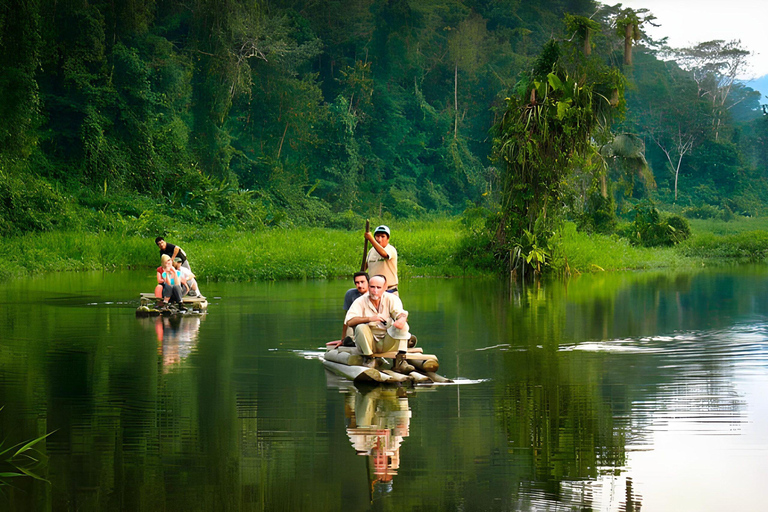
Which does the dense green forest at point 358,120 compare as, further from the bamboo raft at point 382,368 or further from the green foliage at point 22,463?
the green foliage at point 22,463

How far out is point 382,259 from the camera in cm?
1212

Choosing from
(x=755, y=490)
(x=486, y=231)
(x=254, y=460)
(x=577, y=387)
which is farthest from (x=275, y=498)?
(x=486, y=231)

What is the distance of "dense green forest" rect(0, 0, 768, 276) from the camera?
2625cm

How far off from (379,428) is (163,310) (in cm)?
1024

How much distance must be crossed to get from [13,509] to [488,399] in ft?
15.3

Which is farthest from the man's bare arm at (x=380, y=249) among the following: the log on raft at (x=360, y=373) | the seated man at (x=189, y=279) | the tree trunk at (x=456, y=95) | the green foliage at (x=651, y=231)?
the tree trunk at (x=456, y=95)

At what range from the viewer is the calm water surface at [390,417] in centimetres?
612

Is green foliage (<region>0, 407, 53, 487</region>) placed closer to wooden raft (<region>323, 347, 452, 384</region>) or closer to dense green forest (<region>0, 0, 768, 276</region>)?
wooden raft (<region>323, 347, 452, 384</region>)

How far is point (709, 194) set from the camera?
197ft

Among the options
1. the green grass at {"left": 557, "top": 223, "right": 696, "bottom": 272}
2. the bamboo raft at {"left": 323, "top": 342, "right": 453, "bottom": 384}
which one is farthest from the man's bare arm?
A: the green grass at {"left": 557, "top": 223, "right": 696, "bottom": 272}

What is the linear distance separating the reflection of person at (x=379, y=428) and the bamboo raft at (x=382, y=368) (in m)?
0.17

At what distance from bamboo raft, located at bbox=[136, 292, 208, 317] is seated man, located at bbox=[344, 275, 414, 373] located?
7.36m

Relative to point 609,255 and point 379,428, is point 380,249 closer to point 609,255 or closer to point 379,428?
point 379,428

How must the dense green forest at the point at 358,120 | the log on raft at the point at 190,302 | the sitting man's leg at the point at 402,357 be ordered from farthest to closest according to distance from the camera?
the dense green forest at the point at 358,120, the log on raft at the point at 190,302, the sitting man's leg at the point at 402,357
